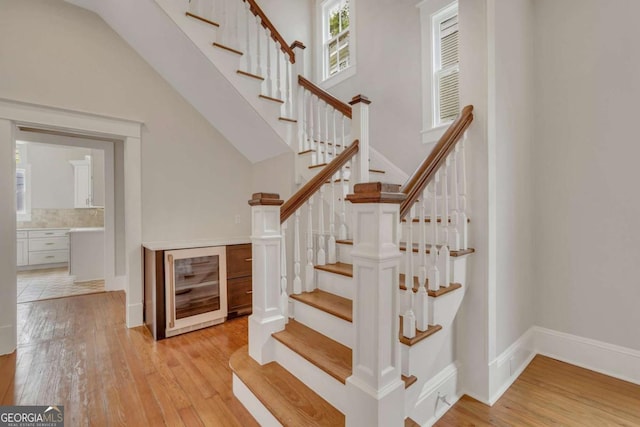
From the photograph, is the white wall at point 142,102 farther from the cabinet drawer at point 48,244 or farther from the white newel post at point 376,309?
the cabinet drawer at point 48,244

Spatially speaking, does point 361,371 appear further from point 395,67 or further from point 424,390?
point 395,67

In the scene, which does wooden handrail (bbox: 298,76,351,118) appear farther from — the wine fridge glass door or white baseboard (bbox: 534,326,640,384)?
white baseboard (bbox: 534,326,640,384)

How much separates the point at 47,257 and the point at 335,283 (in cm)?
683

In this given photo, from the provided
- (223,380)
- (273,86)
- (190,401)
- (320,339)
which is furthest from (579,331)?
(273,86)

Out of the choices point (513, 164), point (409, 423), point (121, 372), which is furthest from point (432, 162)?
point (121, 372)

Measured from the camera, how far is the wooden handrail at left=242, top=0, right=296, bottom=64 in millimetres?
2896

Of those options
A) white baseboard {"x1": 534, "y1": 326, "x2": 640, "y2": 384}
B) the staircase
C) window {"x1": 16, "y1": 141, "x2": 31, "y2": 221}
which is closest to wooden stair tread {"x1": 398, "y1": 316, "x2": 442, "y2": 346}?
the staircase

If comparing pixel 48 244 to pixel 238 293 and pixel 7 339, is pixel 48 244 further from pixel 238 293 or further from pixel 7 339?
pixel 238 293

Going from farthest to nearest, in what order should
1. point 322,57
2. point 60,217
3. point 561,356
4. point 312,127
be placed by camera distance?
point 60,217, point 322,57, point 312,127, point 561,356

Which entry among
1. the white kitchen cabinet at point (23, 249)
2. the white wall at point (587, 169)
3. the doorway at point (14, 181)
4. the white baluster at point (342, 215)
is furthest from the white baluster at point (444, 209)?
the white kitchen cabinet at point (23, 249)

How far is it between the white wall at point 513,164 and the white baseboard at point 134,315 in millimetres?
3290

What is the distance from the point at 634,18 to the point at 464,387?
9.09 feet

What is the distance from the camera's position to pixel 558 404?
1.72 metres

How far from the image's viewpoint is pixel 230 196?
12.1 feet
